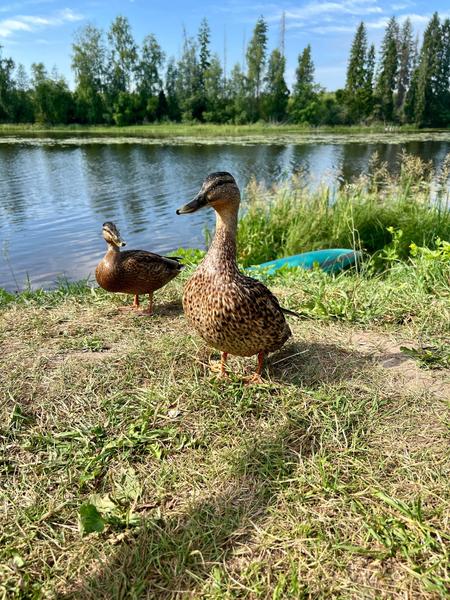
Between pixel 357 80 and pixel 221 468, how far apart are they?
71.2 m

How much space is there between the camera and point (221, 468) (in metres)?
2.09

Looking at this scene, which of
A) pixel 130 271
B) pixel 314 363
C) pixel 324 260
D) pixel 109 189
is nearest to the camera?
pixel 314 363

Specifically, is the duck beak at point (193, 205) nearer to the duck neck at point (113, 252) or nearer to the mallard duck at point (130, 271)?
the mallard duck at point (130, 271)

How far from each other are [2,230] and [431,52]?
69190mm

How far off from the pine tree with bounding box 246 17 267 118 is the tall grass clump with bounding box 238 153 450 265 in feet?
201

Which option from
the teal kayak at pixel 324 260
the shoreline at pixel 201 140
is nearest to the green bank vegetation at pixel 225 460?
the teal kayak at pixel 324 260

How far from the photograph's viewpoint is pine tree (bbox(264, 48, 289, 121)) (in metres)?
60.6

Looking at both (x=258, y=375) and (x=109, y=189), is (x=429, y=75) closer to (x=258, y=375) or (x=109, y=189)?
(x=109, y=189)

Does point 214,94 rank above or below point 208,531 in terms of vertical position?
above

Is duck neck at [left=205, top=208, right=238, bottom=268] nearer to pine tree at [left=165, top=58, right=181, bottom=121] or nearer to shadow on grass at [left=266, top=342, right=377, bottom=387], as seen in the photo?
shadow on grass at [left=266, top=342, right=377, bottom=387]

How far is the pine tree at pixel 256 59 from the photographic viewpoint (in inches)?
2512

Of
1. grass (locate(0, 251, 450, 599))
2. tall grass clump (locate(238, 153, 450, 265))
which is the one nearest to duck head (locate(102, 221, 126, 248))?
grass (locate(0, 251, 450, 599))

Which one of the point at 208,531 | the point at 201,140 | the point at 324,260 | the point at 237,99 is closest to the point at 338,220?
the point at 324,260

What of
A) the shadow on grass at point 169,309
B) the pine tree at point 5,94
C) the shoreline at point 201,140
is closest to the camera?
the shadow on grass at point 169,309
